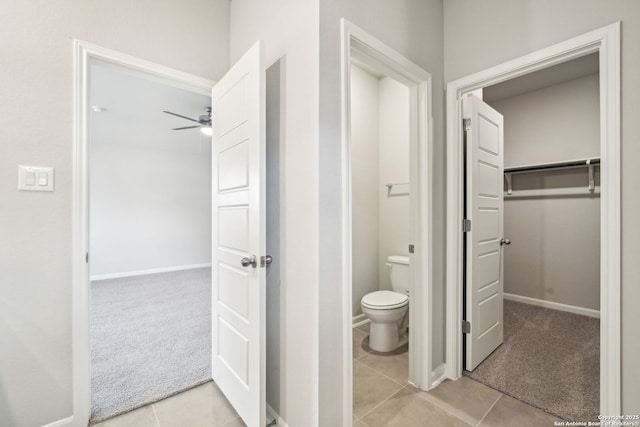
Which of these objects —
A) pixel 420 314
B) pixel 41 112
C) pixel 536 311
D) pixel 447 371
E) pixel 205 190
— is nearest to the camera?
pixel 41 112

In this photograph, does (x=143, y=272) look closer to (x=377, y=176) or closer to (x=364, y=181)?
(x=364, y=181)

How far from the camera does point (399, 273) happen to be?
2.72 m

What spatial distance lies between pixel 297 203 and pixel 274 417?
1.25m

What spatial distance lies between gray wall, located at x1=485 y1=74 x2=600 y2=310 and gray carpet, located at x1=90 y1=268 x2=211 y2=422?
153 inches

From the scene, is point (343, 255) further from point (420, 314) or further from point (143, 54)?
point (143, 54)

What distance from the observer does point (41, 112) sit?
1439 millimetres

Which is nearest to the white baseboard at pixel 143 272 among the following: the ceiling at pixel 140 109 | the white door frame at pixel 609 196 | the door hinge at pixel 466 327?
the ceiling at pixel 140 109

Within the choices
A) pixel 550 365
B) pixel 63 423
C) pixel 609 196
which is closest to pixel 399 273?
pixel 550 365

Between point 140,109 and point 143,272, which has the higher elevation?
point 140,109

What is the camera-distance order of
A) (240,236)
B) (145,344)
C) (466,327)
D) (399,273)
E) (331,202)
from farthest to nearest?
(399,273) → (145,344) → (466,327) → (240,236) → (331,202)

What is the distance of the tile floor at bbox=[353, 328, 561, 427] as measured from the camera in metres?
1.60

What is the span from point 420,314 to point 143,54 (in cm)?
245

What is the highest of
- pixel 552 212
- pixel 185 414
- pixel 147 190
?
pixel 147 190
